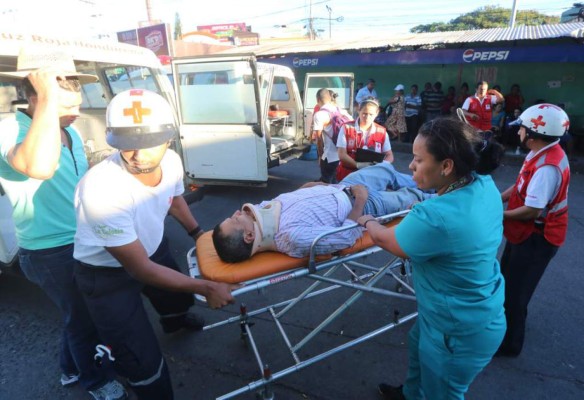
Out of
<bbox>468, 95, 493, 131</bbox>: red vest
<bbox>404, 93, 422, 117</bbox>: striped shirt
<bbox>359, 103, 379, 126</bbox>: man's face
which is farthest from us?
<bbox>404, 93, 422, 117</bbox>: striped shirt

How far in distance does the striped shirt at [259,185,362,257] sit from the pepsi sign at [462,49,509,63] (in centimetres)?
808

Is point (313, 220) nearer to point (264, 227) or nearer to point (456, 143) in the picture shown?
point (264, 227)

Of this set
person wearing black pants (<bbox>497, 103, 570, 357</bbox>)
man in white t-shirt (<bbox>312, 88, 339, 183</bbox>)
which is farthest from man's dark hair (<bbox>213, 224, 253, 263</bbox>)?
man in white t-shirt (<bbox>312, 88, 339, 183</bbox>)

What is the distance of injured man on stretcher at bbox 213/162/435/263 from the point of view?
2.10m

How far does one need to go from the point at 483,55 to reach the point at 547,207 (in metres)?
8.07

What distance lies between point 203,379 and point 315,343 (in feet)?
2.81

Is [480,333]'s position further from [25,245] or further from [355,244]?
[25,245]

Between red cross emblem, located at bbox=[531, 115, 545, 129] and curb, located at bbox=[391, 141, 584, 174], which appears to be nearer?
red cross emblem, located at bbox=[531, 115, 545, 129]

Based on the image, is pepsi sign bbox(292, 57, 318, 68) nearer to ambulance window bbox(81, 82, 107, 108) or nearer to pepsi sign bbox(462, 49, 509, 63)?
pepsi sign bbox(462, 49, 509, 63)

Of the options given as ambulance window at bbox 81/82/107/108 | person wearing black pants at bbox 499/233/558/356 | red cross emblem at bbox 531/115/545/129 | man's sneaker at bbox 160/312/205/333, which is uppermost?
ambulance window at bbox 81/82/107/108

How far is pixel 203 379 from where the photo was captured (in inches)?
97.3

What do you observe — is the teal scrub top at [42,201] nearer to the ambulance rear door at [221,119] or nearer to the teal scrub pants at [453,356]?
the teal scrub pants at [453,356]

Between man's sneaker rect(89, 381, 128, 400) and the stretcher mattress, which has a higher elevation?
the stretcher mattress

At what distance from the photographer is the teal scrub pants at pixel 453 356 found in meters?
1.60
